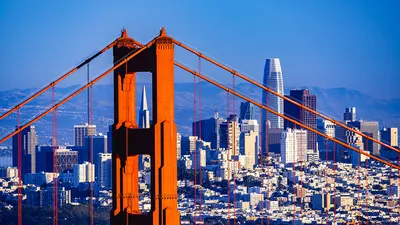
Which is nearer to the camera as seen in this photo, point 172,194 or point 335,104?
point 172,194

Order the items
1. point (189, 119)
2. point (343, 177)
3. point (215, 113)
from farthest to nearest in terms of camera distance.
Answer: point (215, 113) → point (343, 177) → point (189, 119)

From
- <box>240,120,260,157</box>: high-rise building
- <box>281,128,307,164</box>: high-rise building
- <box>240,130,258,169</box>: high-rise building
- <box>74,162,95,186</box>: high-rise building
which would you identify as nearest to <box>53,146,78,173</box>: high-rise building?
<box>74,162,95,186</box>: high-rise building

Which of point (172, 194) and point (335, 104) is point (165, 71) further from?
point (335, 104)

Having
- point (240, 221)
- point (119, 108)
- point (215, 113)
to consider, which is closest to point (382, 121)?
point (215, 113)

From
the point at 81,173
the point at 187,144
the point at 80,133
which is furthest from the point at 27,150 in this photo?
the point at 187,144

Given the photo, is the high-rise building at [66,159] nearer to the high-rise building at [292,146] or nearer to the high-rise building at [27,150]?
the high-rise building at [27,150]

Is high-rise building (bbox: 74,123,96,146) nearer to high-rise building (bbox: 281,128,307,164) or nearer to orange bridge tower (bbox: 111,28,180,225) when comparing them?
high-rise building (bbox: 281,128,307,164)

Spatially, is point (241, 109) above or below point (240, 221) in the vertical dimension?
above

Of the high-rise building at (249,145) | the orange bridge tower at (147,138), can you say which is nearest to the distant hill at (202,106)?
the high-rise building at (249,145)
